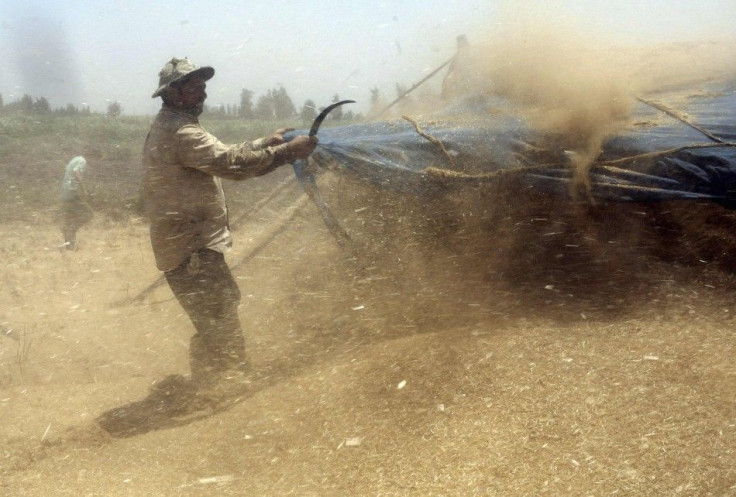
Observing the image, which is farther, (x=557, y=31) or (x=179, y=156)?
(x=557, y=31)

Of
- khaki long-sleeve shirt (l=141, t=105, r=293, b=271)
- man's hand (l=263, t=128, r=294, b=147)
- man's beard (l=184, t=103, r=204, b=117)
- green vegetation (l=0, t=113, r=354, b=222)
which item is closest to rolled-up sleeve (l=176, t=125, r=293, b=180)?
khaki long-sleeve shirt (l=141, t=105, r=293, b=271)

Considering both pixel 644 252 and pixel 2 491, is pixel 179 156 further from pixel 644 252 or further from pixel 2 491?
pixel 644 252

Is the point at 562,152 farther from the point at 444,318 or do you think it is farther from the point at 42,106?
the point at 42,106

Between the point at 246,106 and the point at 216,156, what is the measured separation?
73.6 ft

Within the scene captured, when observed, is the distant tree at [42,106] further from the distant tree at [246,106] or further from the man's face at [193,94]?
the man's face at [193,94]

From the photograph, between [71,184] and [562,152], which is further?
[71,184]

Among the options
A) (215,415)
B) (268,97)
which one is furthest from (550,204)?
(268,97)

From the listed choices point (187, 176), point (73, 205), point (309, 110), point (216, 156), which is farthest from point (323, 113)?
point (73, 205)

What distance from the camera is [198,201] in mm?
3766

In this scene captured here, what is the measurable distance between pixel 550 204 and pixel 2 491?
357 cm

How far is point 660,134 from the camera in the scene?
12.5ft

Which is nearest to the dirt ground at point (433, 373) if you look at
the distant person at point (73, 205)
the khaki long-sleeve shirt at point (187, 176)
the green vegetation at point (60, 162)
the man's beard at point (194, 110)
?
the khaki long-sleeve shirt at point (187, 176)

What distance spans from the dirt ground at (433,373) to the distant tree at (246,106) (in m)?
19.8

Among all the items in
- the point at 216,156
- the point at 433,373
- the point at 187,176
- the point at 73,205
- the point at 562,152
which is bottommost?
the point at 433,373
